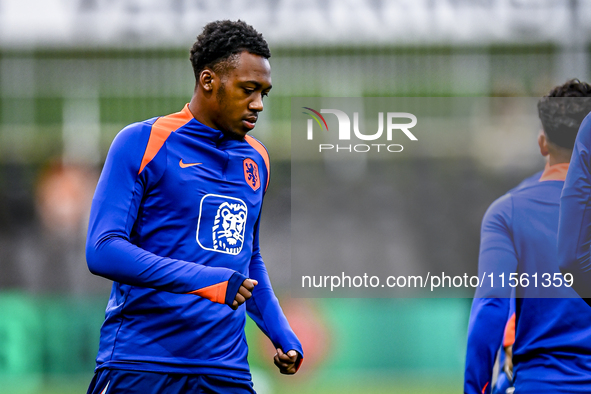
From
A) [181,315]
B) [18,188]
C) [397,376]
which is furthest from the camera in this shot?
[18,188]

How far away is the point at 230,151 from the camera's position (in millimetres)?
1946

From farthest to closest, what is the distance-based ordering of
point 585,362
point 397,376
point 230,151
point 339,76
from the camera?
1. point 339,76
2. point 397,376
3. point 585,362
4. point 230,151

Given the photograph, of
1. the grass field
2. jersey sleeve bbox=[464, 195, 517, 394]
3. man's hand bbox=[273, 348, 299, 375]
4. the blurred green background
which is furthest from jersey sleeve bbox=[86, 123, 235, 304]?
the grass field

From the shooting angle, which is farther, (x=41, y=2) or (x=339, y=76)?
(x=41, y=2)

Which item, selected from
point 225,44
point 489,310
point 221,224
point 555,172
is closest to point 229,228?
point 221,224

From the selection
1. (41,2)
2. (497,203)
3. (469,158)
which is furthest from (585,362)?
(41,2)

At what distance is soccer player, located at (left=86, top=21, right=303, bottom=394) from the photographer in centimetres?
161

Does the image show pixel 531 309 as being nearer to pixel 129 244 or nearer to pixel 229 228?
pixel 229 228

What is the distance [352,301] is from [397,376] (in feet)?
2.50

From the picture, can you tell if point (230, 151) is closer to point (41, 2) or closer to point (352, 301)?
point (352, 301)

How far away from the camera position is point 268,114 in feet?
19.0

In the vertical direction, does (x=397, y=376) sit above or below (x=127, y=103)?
Result: below

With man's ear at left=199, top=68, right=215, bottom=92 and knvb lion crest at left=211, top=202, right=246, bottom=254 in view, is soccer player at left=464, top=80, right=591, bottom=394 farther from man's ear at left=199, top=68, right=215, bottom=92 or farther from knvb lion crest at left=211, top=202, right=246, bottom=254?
man's ear at left=199, top=68, right=215, bottom=92

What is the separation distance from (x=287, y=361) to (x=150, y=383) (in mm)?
404
